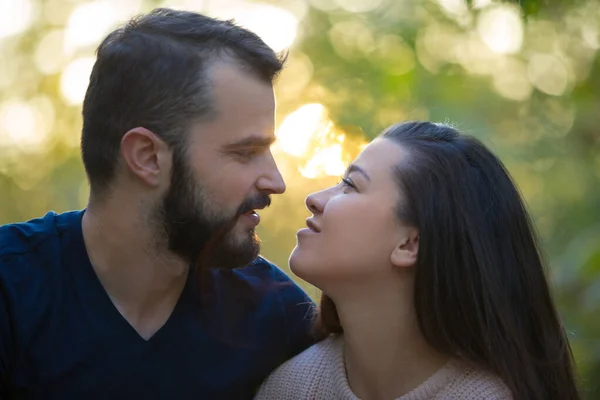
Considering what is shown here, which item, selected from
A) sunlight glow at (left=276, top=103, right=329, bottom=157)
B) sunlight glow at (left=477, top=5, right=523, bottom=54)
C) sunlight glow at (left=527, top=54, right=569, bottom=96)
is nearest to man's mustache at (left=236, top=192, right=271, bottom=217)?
sunlight glow at (left=276, top=103, right=329, bottom=157)

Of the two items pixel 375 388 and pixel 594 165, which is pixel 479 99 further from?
pixel 375 388

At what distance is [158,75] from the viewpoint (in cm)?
248

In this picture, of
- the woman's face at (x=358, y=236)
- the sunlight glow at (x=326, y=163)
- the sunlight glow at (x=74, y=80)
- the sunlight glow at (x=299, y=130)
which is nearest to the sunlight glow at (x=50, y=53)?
the sunlight glow at (x=74, y=80)

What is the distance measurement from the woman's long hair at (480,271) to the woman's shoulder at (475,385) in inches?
0.8

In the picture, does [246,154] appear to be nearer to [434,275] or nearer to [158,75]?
[158,75]

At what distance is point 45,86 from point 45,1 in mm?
772

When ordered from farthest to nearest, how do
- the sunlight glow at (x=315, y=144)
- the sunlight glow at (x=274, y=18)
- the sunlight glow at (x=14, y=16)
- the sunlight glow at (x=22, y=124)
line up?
the sunlight glow at (x=22, y=124) < the sunlight glow at (x=14, y=16) < the sunlight glow at (x=274, y=18) < the sunlight glow at (x=315, y=144)

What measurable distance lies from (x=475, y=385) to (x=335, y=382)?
42cm

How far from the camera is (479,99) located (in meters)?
4.42

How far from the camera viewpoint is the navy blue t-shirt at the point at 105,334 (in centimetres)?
226

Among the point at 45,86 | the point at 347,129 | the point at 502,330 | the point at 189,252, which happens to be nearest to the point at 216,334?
the point at 189,252

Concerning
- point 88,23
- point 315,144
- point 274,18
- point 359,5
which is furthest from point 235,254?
point 88,23

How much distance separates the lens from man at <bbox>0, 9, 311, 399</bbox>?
7.77 feet

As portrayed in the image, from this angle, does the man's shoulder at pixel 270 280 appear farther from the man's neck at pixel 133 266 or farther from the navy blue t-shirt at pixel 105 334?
the man's neck at pixel 133 266
